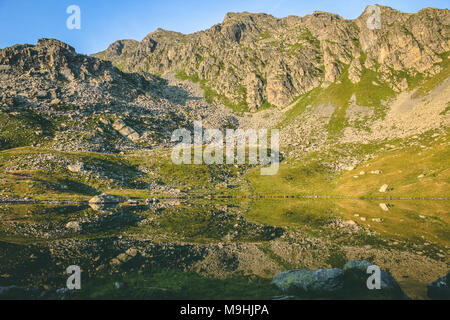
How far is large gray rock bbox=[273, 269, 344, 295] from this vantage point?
59.6 ft

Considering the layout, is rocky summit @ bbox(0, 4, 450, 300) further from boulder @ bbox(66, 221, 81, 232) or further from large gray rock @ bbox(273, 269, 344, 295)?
boulder @ bbox(66, 221, 81, 232)

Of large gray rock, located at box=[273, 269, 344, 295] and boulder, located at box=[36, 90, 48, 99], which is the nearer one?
large gray rock, located at box=[273, 269, 344, 295]

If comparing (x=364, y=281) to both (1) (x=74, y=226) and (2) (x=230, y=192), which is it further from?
(2) (x=230, y=192)

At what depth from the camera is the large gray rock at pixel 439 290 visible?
17578mm

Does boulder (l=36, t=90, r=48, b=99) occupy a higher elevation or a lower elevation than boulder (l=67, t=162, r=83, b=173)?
higher

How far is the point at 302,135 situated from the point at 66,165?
133 m

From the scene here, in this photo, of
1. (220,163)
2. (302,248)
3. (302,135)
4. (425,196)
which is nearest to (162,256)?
(302,248)

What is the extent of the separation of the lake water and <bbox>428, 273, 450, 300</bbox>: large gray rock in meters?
0.76

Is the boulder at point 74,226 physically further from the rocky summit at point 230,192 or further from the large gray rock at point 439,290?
the large gray rock at point 439,290

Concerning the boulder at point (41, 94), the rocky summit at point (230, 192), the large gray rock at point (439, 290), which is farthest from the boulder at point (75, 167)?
the large gray rock at point (439, 290)

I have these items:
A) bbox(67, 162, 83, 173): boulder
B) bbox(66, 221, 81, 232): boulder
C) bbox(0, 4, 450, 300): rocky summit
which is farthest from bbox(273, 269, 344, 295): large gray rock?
bbox(67, 162, 83, 173): boulder

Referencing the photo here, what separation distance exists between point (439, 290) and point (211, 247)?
73.3 feet
